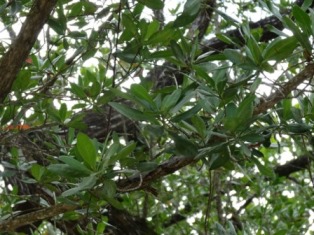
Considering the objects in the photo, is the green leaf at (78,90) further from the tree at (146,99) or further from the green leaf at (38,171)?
the green leaf at (38,171)

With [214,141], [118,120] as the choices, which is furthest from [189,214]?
[214,141]

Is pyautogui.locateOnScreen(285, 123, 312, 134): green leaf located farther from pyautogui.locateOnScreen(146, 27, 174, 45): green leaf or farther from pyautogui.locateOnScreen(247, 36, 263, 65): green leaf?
pyautogui.locateOnScreen(146, 27, 174, 45): green leaf

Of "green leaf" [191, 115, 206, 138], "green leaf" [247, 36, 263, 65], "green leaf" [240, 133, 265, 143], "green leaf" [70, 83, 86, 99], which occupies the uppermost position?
"green leaf" [70, 83, 86, 99]

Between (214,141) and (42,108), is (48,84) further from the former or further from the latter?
(214,141)

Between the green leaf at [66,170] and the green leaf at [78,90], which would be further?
the green leaf at [78,90]

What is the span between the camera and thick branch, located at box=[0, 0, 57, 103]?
1.15 meters

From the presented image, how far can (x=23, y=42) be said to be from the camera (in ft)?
3.81

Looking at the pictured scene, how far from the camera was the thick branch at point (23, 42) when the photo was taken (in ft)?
3.78

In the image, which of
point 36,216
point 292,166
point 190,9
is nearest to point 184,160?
point 190,9

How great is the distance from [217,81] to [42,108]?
1.97 feet

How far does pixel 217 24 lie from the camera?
2.58 m

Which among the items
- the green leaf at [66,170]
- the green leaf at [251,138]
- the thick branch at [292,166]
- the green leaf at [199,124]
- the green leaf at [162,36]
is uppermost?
the thick branch at [292,166]

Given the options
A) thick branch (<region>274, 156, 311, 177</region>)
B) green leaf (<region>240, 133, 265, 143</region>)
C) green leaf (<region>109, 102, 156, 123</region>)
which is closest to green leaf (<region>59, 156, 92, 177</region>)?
green leaf (<region>109, 102, 156, 123</region>)

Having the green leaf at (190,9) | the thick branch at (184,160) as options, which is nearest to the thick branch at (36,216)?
the thick branch at (184,160)
